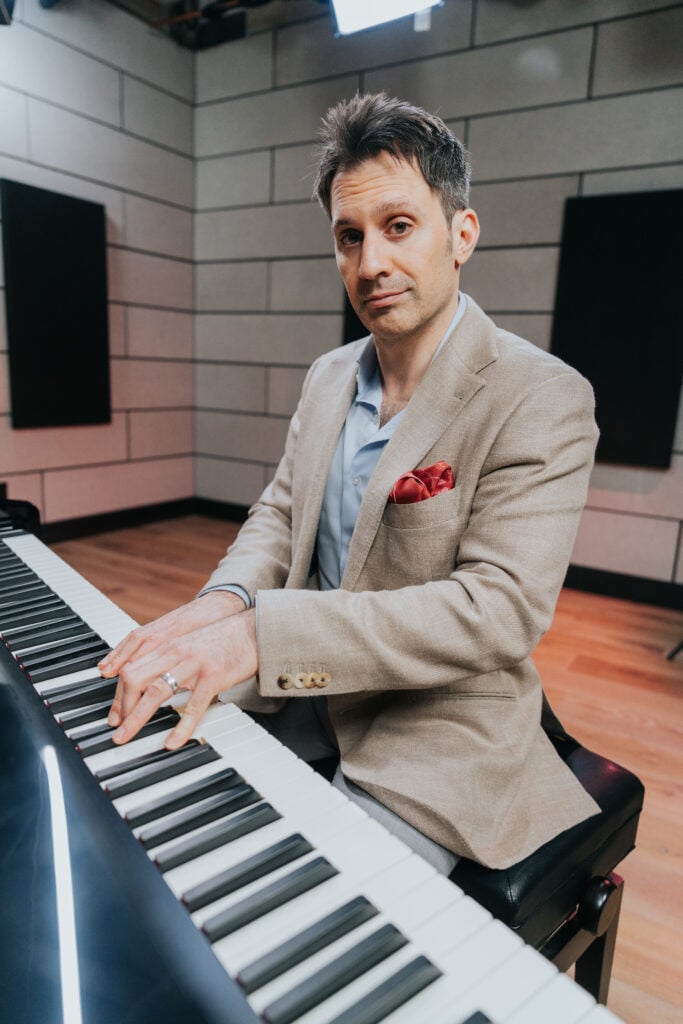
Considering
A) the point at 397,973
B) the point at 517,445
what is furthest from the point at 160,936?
the point at 517,445

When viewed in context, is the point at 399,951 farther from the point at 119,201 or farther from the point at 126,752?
the point at 119,201

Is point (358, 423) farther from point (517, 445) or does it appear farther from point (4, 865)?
point (4, 865)

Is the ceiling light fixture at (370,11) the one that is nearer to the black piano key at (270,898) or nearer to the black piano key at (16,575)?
the black piano key at (16,575)

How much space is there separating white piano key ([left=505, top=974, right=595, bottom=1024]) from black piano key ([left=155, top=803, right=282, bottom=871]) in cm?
25

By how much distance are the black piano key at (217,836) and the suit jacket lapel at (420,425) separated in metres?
0.45

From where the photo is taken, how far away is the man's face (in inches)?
38.2

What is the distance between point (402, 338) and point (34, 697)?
74 centimetres

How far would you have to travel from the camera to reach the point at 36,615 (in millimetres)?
993

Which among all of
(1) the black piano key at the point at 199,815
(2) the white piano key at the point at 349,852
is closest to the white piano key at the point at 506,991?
(2) the white piano key at the point at 349,852

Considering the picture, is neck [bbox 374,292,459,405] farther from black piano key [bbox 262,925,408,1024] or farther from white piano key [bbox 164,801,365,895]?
black piano key [bbox 262,925,408,1024]

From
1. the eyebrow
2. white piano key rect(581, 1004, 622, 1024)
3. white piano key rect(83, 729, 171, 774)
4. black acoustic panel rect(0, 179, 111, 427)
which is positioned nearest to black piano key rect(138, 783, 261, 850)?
white piano key rect(83, 729, 171, 774)

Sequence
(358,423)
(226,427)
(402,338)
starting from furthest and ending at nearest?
(226,427) < (358,423) < (402,338)

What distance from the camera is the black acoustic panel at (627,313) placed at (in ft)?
11.0

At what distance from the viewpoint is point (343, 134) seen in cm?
99
